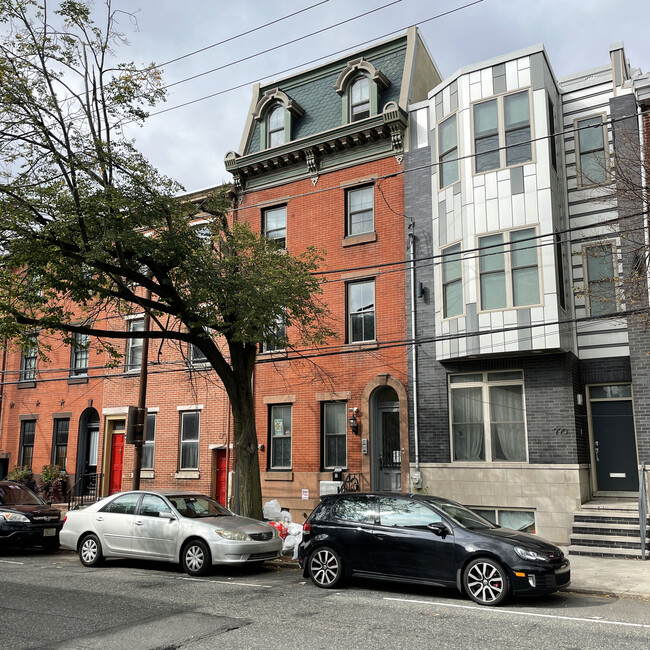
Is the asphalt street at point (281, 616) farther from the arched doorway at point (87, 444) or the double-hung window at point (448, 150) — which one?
the arched doorway at point (87, 444)

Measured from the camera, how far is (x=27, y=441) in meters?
24.9

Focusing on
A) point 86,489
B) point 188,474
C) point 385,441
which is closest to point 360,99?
point 385,441

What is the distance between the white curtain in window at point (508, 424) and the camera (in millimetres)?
15430

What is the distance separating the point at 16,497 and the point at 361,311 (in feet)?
32.7

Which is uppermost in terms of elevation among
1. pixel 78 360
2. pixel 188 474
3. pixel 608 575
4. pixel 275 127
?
pixel 275 127

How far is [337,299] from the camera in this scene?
61.1 ft

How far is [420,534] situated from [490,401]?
6.83m

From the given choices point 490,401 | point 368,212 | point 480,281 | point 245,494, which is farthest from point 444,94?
point 245,494

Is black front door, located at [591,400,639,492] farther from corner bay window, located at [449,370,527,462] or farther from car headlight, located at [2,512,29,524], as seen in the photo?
car headlight, located at [2,512,29,524]

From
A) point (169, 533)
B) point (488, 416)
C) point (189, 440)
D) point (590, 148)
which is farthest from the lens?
point (189, 440)

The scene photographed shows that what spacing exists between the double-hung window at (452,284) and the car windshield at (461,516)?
656 cm

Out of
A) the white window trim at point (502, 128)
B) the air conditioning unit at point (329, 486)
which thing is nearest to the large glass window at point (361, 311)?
the air conditioning unit at point (329, 486)

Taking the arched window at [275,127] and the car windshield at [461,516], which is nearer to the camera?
the car windshield at [461,516]

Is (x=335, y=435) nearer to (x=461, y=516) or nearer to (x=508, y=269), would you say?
(x=508, y=269)
